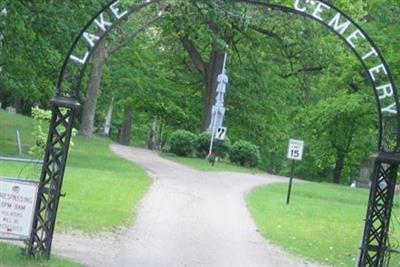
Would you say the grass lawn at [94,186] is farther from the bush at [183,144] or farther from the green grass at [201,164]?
the bush at [183,144]

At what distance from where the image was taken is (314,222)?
59.1ft

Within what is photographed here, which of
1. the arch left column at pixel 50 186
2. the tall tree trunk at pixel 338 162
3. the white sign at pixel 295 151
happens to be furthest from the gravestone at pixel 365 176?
the arch left column at pixel 50 186

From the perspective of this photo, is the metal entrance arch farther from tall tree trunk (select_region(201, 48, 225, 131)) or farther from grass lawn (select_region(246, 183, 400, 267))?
tall tree trunk (select_region(201, 48, 225, 131))

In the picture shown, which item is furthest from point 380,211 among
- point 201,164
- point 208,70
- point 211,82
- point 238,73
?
point 238,73

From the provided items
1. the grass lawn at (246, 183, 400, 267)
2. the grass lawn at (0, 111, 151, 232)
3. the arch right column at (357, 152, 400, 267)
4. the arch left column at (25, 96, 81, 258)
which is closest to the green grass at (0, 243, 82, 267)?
the arch left column at (25, 96, 81, 258)

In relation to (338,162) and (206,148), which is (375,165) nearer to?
(206,148)

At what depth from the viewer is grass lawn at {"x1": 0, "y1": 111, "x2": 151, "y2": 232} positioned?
14.1 metres

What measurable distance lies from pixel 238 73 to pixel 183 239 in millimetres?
31930

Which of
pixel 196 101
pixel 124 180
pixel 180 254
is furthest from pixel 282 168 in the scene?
pixel 180 254

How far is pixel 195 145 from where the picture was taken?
37375mm

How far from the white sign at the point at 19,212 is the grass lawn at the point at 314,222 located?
17.8ft

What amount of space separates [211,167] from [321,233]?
624 inches

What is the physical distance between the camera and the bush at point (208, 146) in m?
37.3

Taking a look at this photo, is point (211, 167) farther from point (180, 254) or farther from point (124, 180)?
point (180, 254)
